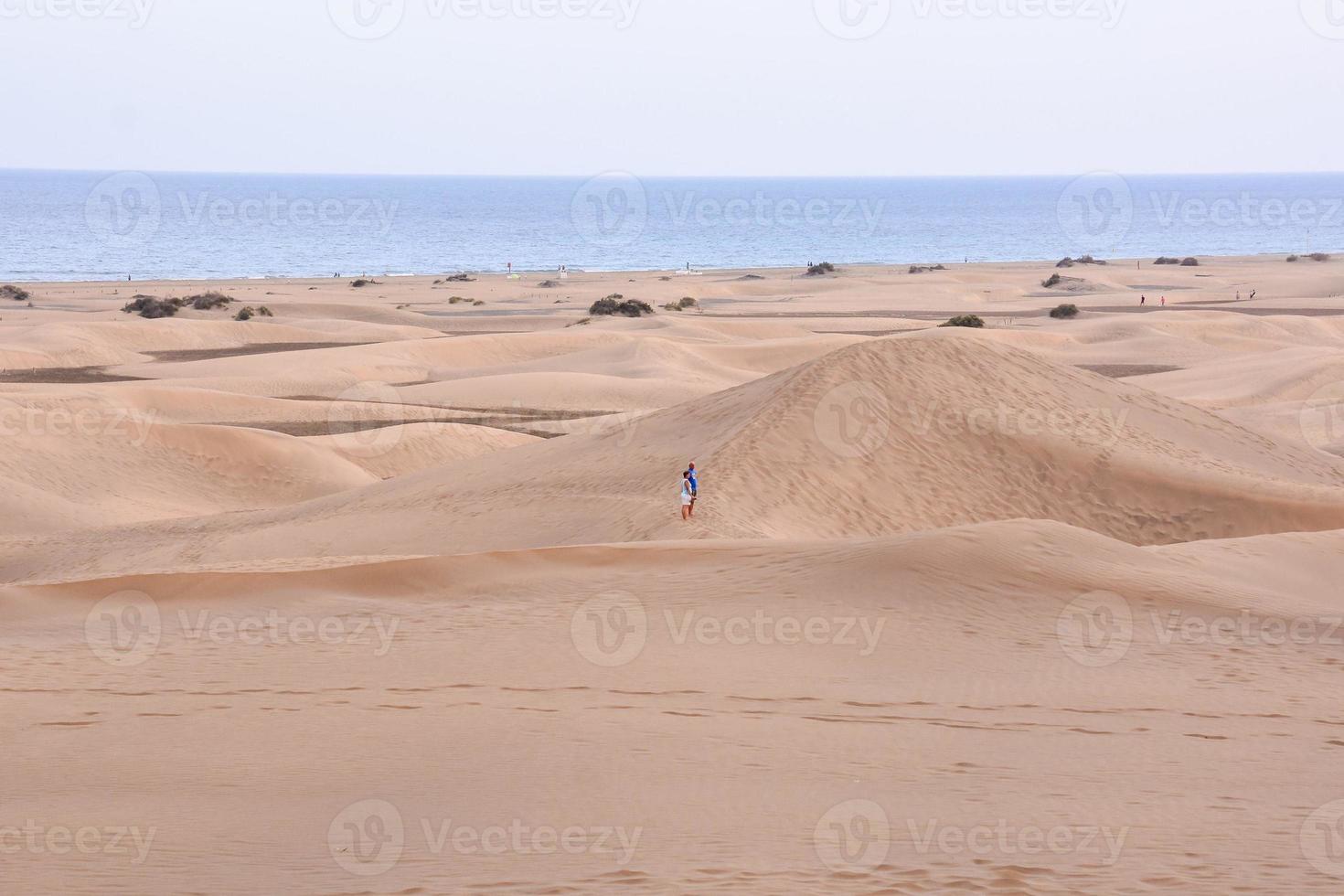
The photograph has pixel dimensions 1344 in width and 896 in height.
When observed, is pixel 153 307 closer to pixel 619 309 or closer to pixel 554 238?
pixel 619 309

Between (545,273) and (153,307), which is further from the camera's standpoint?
(545,273)

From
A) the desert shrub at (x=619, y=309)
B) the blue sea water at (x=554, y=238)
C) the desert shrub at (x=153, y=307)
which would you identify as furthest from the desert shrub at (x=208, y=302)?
the blue sea water at (x=554, y=238)

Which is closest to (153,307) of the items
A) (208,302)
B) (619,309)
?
(208,302)

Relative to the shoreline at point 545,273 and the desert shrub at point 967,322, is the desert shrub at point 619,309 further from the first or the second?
the shoreline at point 545,273

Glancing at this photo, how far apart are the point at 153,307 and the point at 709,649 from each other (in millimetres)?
44818

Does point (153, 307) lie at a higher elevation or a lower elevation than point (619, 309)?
lower

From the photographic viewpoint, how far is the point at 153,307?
49938mm

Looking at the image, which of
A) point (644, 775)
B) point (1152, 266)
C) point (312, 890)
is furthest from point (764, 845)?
point (1152, 266)

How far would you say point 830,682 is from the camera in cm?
923

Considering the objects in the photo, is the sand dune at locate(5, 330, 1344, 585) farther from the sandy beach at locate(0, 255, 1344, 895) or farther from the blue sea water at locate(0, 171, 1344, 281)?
the blue sea water at locate(0, 171, 1344, 281)

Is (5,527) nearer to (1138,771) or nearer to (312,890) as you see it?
(312,890)

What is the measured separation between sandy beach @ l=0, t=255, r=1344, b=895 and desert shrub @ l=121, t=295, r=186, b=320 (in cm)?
2418

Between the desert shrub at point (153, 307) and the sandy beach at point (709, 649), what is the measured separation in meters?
24.2

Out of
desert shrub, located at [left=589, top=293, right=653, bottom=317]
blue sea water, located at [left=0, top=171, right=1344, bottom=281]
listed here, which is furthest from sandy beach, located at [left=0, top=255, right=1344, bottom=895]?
blue sea water, located at [left=0, top=171, right=1344, bottom=281]
